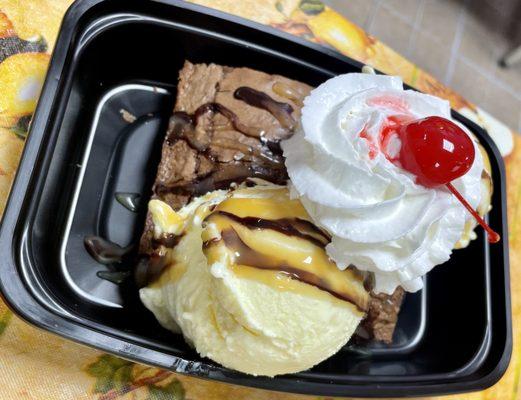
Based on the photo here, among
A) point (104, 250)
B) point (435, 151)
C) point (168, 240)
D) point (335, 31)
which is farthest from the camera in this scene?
point (335, 31)

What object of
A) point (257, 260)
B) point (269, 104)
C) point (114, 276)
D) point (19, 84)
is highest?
point (269, 104)

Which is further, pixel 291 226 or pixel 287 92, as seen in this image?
pixel 287 92

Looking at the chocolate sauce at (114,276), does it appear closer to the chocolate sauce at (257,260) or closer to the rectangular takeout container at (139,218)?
the rectangular takeout container at (139,218)

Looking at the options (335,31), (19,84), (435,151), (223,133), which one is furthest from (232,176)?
(335,31)

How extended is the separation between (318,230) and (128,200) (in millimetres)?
589

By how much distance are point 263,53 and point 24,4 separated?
0.70 metres

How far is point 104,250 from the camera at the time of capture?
1413 mm

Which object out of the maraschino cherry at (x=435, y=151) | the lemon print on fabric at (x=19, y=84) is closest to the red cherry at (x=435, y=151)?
the maraschino cherry at (x=435, y=151)

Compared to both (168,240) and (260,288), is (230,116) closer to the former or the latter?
(168,240)

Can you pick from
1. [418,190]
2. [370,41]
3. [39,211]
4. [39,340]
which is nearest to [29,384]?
[39,340]

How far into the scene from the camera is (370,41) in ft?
6.42

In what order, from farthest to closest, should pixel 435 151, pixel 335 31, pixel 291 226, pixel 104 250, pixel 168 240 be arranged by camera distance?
pixel 335 31
pixel 104 250
pixel 168 240
pixel 291 226
pixel 435 151

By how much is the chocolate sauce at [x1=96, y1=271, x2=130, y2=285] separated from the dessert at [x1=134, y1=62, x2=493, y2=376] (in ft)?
0.33

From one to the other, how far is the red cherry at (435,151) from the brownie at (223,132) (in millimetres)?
360
